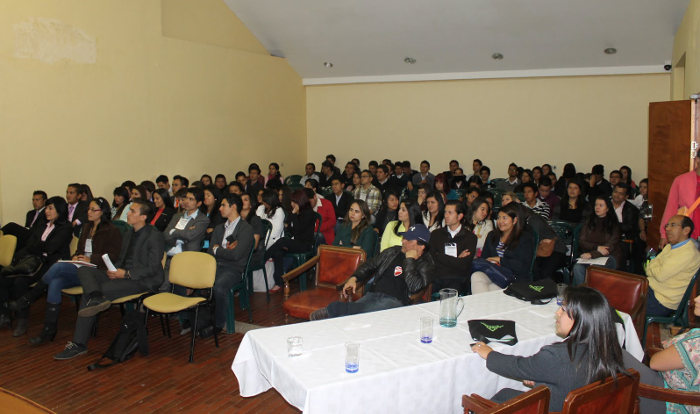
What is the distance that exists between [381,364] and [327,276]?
7.37 feet

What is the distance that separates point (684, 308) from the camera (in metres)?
3.94

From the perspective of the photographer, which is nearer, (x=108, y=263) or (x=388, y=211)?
Result: (x=108, y=263)

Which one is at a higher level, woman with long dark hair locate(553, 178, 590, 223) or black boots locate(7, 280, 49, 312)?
woman with long dark hair locate(553, 178, 590, 223)

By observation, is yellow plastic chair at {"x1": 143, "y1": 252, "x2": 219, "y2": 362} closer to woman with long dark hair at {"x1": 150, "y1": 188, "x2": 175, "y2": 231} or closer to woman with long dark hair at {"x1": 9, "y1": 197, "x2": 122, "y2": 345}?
woman with long dark hair at {"x1": 9, "y1": 197, "x2": 122, "y2": 345}

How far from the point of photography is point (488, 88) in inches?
436

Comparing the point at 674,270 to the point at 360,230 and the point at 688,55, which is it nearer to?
the point at 360,230

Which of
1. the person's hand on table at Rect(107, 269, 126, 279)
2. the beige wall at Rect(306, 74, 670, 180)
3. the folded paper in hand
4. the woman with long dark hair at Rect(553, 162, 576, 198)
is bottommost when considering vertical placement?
the person's hand on table at Rect(107, 269, 126, 279)

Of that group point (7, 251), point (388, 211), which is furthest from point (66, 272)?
point (388, 211)

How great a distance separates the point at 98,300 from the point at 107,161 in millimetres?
4279

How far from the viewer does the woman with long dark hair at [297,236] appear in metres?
6.14

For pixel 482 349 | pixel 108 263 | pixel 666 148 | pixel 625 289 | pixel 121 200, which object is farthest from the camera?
pixel 121 200

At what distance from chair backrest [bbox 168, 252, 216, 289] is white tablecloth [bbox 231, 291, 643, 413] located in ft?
5.68

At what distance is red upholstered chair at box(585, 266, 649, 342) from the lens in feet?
11.6

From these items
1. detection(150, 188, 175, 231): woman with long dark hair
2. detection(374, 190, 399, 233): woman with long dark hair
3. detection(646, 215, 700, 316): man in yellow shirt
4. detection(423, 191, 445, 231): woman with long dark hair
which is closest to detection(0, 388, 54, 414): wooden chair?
detection(646, 215, 700, 316): man in yellow shirt
